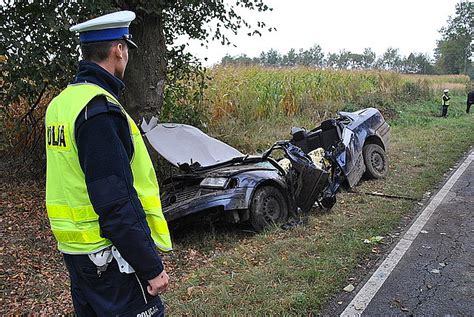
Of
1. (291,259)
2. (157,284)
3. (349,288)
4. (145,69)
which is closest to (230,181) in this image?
(291,259)

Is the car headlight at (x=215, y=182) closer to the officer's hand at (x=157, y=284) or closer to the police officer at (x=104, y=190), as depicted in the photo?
the police officer at (x=104, y=190)

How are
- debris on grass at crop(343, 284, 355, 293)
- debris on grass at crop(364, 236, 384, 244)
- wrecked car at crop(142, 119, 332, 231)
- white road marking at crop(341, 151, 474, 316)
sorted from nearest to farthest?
1. white road marking at crop(341, 151, 474, 316)
2. debris on grass at crop(343, 284, 355, 293)
3. debris on grass at crop(364, 236, 384, 244)
4. wrecked car at crop(142, 119, 332, 231)

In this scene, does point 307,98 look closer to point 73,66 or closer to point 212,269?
point 73,66

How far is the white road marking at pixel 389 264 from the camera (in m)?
3.77

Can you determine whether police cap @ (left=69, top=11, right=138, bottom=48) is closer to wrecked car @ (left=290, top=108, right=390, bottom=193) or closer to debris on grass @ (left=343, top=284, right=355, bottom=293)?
debris on grass @ (left=343, top=284, right=355, bottom=293)


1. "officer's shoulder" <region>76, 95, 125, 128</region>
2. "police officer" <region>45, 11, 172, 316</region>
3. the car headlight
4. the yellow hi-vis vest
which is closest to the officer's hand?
"police officer" <region>45, 11, 172, 316</region>

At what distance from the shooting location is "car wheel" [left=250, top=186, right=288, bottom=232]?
5566 mm

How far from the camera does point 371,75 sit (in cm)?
2214

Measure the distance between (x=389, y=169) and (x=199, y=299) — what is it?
621cm

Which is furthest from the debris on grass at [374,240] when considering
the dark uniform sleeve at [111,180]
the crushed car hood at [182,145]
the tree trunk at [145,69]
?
the dark uniform sleeve at [111,180]

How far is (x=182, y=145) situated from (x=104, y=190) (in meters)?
4.06

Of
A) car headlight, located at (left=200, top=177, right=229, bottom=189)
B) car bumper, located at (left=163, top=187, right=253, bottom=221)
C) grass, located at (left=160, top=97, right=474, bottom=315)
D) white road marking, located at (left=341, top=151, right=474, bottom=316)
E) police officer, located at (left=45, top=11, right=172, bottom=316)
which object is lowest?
white road marking, located at (left=341, top=151, right=474, bottom=316)

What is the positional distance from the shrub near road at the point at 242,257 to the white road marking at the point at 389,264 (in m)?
0.20

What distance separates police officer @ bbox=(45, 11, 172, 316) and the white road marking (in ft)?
7.08
